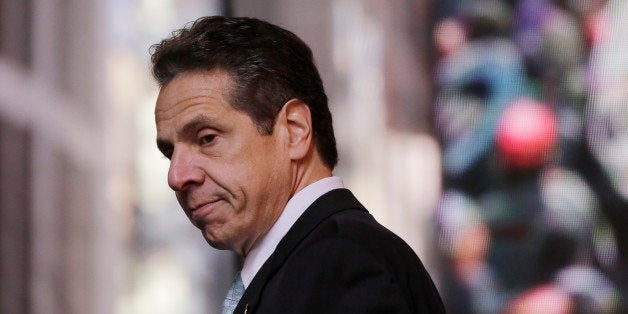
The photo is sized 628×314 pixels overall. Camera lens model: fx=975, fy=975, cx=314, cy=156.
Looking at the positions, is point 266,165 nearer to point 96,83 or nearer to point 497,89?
point 497,89

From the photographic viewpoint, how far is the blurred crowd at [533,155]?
234 cm

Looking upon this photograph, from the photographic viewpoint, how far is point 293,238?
1207mm

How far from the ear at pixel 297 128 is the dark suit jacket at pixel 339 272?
101 millimetres

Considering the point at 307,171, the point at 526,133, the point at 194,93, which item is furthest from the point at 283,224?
the point at 526,133

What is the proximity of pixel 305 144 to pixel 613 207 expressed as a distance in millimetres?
1256

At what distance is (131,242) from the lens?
2.75 meters

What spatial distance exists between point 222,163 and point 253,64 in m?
0.14

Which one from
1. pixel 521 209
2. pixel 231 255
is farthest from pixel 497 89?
pixel 231 255

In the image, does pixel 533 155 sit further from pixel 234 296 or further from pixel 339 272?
pixel 339 272

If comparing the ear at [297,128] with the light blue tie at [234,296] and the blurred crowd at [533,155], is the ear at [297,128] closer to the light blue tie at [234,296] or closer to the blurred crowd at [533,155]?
the light blue tie at [234,296]

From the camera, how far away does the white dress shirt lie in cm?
130

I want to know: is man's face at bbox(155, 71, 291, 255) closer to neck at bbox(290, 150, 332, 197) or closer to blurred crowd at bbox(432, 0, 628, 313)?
neck at bbox(290, 150, 332, 197)

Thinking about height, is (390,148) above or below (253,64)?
below

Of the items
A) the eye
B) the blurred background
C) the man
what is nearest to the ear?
the man
